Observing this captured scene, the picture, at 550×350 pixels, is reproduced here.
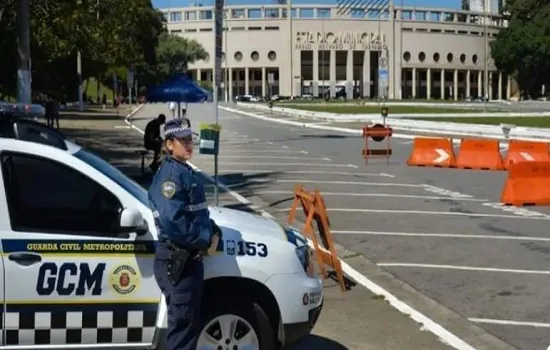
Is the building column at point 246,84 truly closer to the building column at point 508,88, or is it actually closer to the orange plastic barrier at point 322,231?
the building column at point 508,88

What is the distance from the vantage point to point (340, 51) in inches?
6181

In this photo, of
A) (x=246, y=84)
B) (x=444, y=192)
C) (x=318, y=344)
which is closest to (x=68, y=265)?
(x=318, y=344)

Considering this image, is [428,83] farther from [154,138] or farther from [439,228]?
[439,228]

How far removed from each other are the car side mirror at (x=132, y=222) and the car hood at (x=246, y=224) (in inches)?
23.7

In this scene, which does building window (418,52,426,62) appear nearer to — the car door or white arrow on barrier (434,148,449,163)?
white arrow on barrier (434,148,449,163)

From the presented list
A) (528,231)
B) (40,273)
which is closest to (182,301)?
(40,273)

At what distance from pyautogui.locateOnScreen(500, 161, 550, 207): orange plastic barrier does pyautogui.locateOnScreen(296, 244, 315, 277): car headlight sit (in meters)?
11.1

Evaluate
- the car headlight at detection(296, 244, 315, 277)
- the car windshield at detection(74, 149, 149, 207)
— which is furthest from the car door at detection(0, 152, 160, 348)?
the car headlight at detection(296, 244, 315, 277)

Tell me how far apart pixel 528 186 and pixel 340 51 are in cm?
14235

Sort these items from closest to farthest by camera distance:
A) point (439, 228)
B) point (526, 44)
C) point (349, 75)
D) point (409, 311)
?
1. point (409, 311)
2. point (439, 228)
3. point (526, 44)
4. point (349, 75)

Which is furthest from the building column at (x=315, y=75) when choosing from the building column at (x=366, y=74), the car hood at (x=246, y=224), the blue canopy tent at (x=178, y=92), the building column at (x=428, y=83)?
the car hood at (x=246, y=224)

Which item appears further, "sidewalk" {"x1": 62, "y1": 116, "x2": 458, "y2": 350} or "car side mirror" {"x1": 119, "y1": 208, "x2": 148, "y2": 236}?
"sidewalk" {"x1": 62, "y1": 116, "x2": 458, "y2": 350}

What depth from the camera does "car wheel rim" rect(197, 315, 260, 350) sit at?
559cm

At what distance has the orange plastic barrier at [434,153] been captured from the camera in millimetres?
25047
